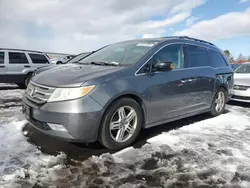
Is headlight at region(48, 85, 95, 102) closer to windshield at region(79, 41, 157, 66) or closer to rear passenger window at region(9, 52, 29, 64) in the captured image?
windshield at region(79, 41, 157, 66)

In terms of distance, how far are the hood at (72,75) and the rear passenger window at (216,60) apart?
107 inches

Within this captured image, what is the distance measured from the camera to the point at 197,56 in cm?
500

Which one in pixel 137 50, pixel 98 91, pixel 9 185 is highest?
pixel 137 50

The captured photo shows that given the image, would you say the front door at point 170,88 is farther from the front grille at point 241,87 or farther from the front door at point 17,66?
the front door at point 17,66

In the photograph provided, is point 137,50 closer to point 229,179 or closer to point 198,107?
point 198,107

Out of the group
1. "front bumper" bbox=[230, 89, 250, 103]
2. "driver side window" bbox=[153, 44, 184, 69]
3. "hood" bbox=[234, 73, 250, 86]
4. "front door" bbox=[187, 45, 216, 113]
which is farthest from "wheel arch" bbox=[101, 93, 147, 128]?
"hood" bbox=[234, 73, 250, 86]

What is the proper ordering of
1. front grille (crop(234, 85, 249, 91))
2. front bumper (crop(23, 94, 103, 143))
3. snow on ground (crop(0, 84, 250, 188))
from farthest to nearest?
front grille (crop(234, 85, 249, 91)), front bumper (crop(23, 94, 103, 143)), snow on ground (crop(0, 84, 250, 188))

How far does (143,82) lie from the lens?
370 centimetres

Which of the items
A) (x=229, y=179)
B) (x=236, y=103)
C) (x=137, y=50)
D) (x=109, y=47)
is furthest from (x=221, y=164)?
(x=236, y=103)

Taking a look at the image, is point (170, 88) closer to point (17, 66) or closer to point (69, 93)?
point (69, 93)

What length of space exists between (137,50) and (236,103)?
4983mm

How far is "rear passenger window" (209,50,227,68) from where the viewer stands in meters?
5.45

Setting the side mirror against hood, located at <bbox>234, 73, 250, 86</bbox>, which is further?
hood, located at <bbox>234, 73, 250, 86</bbox>

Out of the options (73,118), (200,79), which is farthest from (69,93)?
(200,79)
